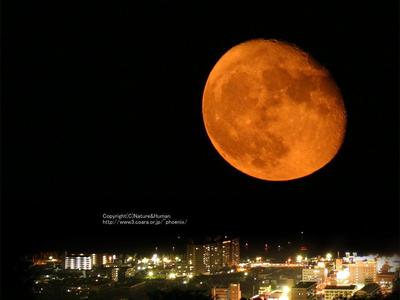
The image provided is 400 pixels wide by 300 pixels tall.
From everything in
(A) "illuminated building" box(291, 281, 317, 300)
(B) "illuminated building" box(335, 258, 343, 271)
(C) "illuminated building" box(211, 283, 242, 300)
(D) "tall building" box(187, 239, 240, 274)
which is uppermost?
(D) "tall building" box(187, 239, 240, 274)

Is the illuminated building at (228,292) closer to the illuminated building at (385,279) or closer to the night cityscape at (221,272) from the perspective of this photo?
the night cityscape at (221,272)

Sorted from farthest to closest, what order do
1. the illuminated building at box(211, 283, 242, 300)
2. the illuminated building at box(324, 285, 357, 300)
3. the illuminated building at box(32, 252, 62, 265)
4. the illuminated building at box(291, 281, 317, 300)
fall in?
the illuminated building at box(291, 281, 317, 300) → the illuminated building at box(324, 285, 357, 300) → the illuminated building at box(211, 283, 242, 300) → the illuminated building at box(32, 252, 62, 265)

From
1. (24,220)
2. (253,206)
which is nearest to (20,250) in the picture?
(24,220)

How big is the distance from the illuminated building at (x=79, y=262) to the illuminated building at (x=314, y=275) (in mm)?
6682

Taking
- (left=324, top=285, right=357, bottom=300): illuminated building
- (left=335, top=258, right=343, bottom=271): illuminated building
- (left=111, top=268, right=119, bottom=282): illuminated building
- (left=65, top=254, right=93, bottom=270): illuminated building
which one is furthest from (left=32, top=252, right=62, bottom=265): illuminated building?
(left=335, top=258, right=343, bottom=271): illuminated building

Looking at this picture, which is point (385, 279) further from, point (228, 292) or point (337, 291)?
point (228, 292)

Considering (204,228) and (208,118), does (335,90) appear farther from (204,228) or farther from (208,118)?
(204,228)

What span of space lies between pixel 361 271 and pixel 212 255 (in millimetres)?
4686

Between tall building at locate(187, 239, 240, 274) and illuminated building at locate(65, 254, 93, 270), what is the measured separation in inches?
119

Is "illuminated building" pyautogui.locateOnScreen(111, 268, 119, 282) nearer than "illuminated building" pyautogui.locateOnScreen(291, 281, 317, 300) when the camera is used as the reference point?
No

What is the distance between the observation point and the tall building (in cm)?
1708

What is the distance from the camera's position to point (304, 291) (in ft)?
47.0

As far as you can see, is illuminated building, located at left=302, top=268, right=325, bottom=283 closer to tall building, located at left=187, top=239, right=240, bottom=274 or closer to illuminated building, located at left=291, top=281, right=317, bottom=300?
illuminated building, located at left=291, top=281, right=317, bottom=300

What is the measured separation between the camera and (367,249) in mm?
15320
